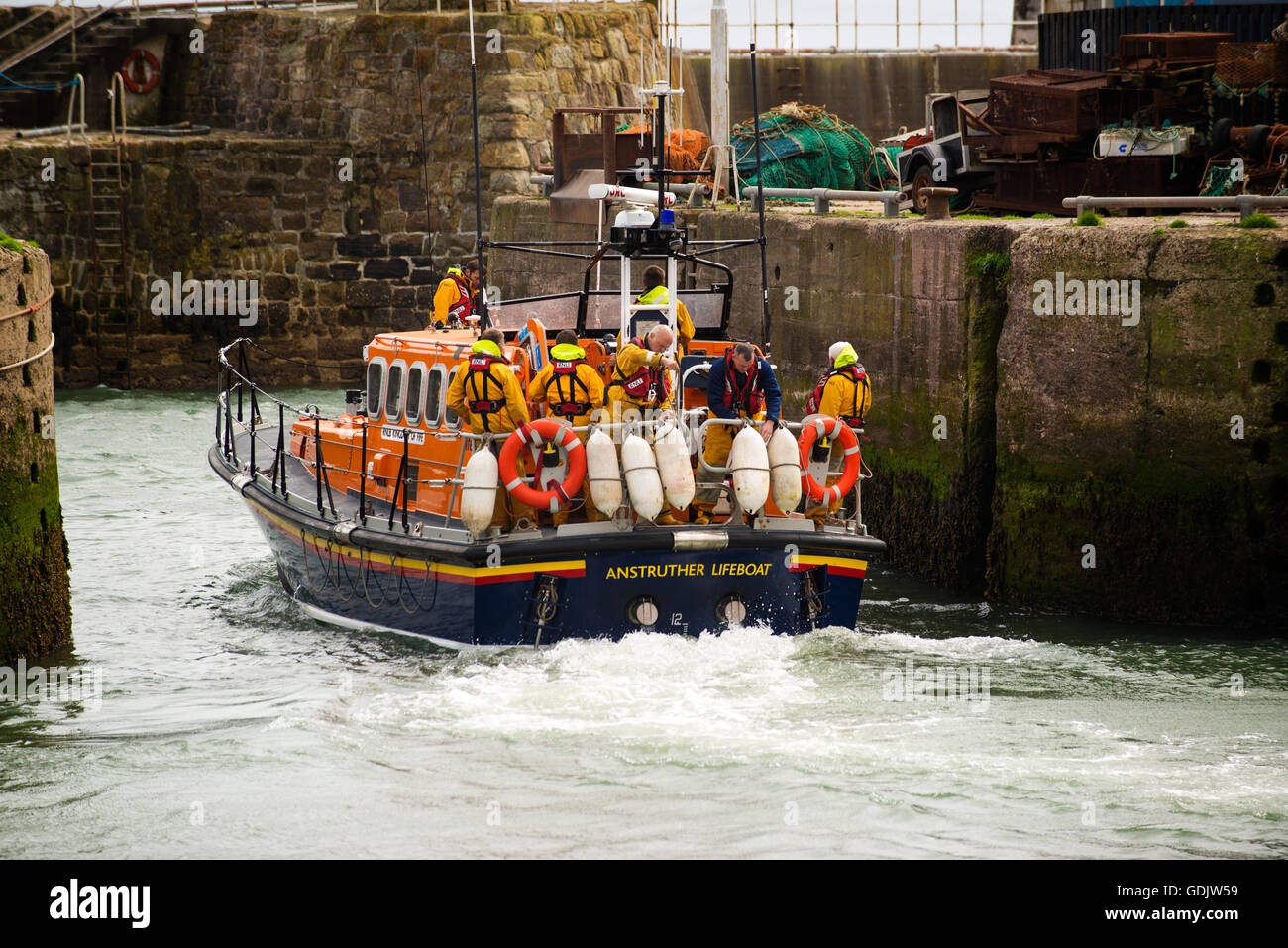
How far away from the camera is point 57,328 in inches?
880

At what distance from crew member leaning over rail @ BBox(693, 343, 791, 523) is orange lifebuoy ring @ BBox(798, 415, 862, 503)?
29 cm

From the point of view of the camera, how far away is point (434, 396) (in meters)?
10.8

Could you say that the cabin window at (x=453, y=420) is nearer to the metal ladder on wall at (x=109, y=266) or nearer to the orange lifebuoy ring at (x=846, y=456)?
the orange lifebuoy ring at (x=846, y=456)

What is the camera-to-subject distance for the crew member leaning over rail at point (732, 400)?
9.79 m

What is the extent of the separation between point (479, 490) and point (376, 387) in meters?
2.34

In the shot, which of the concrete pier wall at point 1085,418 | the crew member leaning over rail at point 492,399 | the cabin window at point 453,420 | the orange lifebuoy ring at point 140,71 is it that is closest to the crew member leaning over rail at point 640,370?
the crew member leaning over rail at point 492,399

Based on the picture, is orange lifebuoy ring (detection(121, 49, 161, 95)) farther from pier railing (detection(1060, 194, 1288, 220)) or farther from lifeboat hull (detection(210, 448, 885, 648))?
pier railing (detection(1060, 194, 1288, 220))

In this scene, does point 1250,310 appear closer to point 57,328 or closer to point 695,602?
point 695,602

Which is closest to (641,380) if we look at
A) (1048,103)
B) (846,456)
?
(846,456)

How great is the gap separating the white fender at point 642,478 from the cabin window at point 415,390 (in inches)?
84.4

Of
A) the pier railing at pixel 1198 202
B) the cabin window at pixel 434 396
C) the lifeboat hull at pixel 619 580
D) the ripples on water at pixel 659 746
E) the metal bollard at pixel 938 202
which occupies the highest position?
the metal bollard at pixel 938 202
